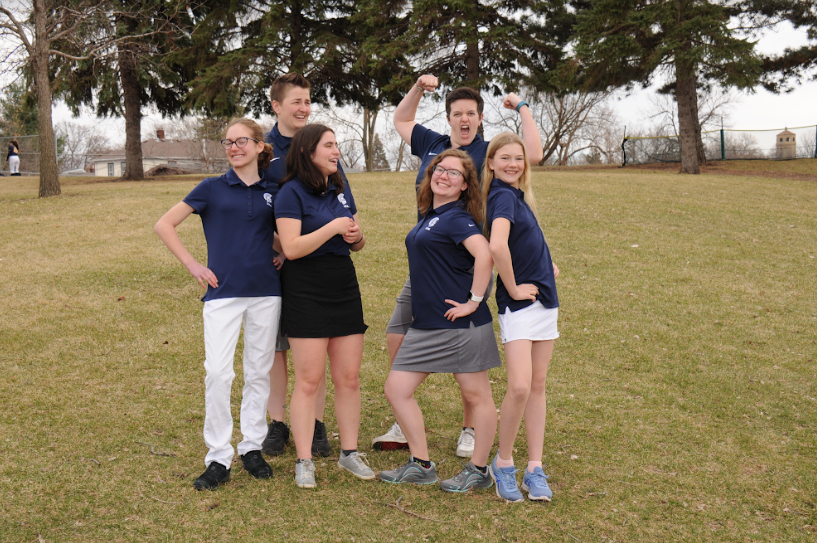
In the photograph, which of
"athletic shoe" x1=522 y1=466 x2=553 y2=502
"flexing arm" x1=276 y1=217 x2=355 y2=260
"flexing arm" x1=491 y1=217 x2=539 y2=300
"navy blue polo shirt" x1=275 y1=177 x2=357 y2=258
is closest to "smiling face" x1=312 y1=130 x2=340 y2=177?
"navy blue polo shirt" x1=275 y1=177 x2=357 y2=258

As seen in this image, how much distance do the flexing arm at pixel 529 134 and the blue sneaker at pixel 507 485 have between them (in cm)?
176

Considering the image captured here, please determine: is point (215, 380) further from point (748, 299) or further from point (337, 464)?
point (748, 299)

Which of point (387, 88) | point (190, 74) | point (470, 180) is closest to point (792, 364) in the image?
point (470, 180)

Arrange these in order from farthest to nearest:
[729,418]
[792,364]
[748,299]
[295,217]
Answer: [748,299] → [792,364] → [729,418] → [295,217]

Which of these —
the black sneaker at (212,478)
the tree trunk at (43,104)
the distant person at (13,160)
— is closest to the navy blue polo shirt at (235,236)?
the black sneaker at (212,478)

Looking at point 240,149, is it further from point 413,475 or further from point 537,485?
point 537,485

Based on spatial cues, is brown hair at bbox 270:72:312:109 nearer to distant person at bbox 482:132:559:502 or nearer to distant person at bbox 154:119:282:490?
distant person at bbox 154:119:282:490

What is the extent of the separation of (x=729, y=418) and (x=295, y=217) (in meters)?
3.73

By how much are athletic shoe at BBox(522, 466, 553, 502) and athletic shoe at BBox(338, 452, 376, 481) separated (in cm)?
90

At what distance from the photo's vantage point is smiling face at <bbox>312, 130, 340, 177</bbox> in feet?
11.9

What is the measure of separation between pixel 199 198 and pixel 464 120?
162 cm

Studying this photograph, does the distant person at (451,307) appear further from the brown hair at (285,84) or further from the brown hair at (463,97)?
the brown hair at (285,84)

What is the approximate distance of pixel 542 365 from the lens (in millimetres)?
3605

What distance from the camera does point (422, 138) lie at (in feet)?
14.5
